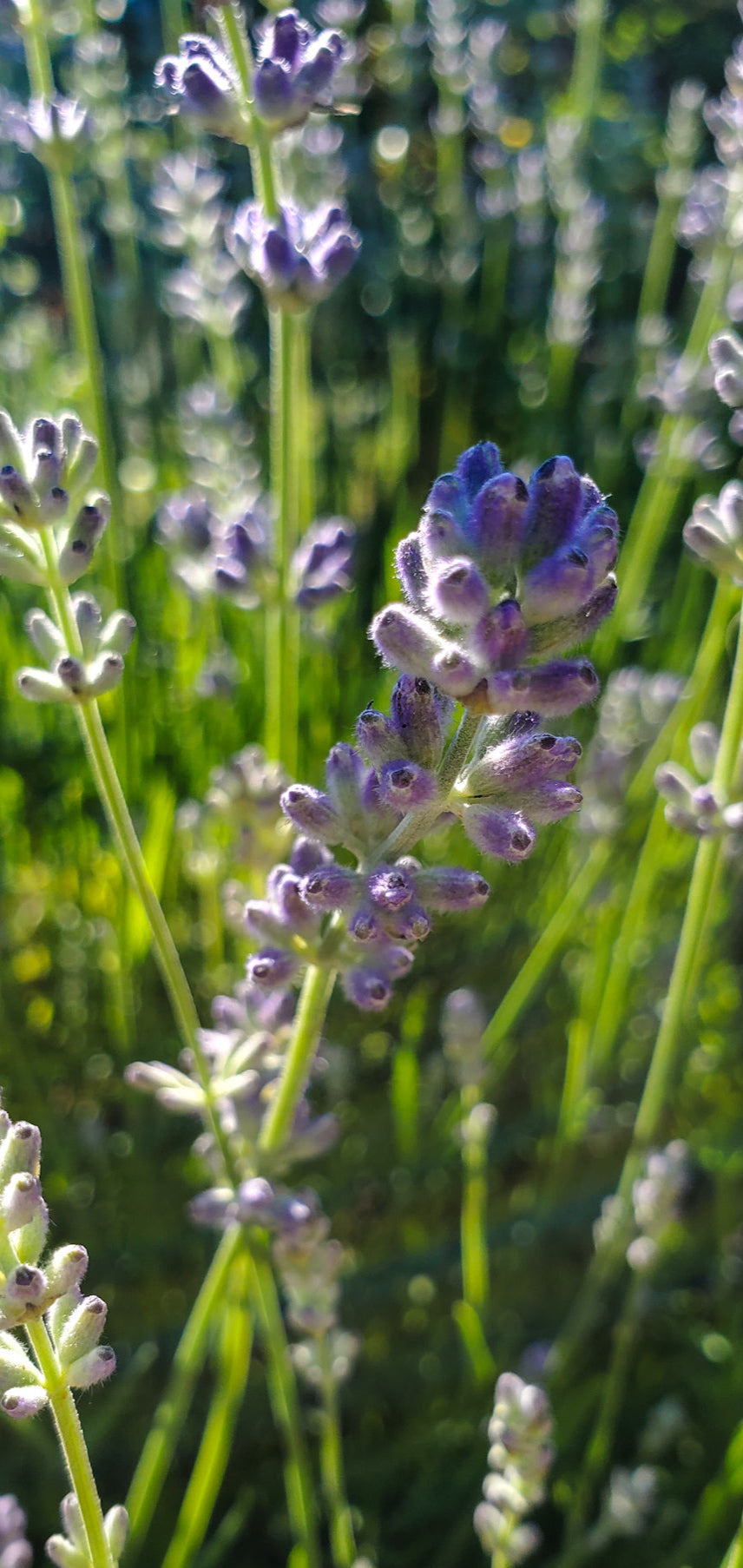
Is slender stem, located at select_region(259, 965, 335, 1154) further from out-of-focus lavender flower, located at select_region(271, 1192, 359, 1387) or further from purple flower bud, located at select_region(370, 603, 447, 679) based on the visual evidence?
purple flower bud, located at select_region(370, 603, 447, 679)

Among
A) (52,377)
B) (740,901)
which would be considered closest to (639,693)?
(740,901)

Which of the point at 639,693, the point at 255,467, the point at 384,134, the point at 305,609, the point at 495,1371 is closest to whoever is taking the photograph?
the point at 305,609

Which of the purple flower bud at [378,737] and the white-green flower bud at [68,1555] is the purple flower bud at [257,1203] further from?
the purple flower bud at [378,737]

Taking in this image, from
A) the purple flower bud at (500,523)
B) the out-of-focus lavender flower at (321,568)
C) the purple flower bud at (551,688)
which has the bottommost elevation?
the out-of-focus lavender flower at (321,568)

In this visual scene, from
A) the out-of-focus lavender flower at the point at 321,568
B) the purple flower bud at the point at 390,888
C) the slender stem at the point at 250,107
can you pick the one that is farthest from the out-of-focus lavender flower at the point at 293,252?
the purple flower bud at the point at 390,888

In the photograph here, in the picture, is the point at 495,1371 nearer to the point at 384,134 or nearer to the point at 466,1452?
the point at 466,1452

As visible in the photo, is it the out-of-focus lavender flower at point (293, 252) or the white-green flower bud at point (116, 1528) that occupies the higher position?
the out-of-focus lavender flower at point (293, 252)
